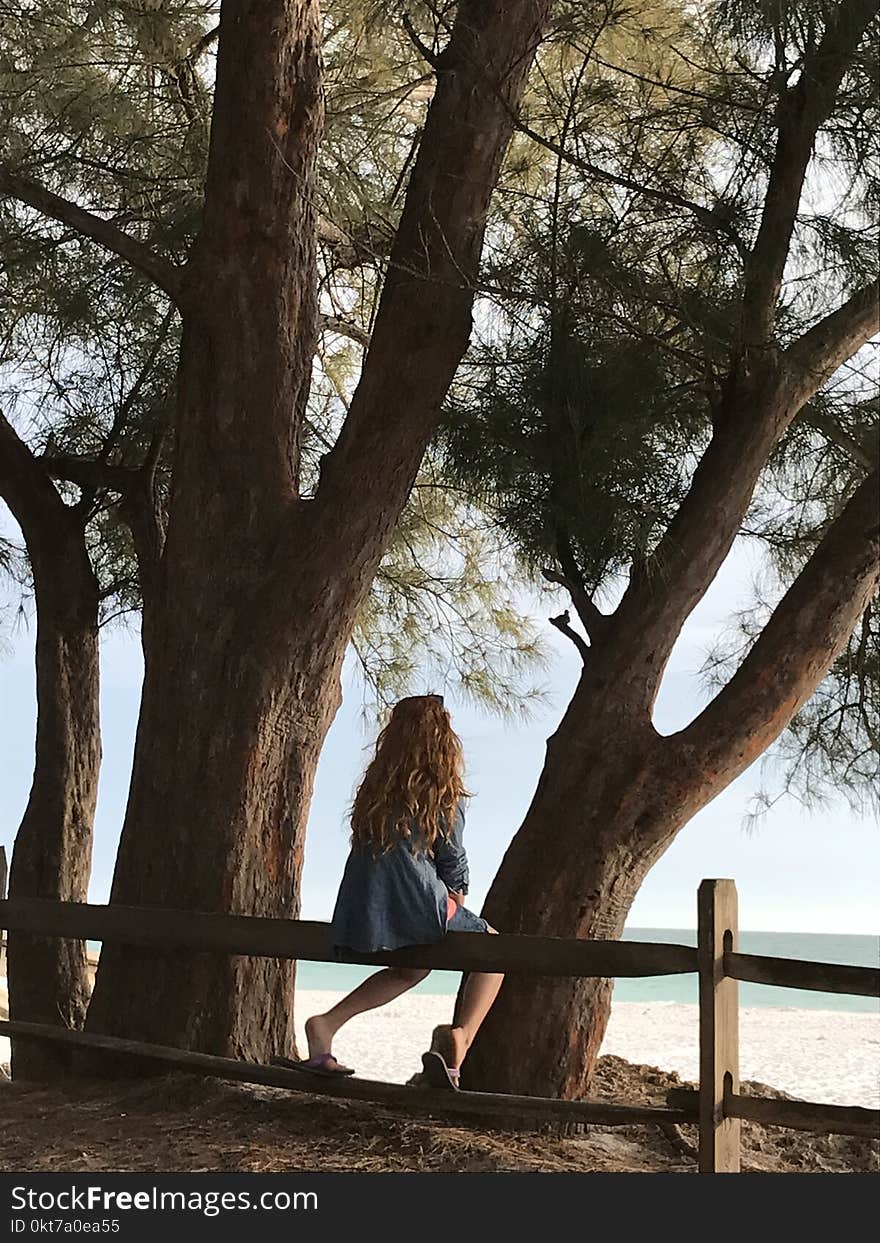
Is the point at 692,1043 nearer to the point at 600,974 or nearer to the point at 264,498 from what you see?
the point at 264,498

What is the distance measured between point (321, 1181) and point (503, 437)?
2538 millimetres

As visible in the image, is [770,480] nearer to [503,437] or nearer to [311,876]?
[503,437]

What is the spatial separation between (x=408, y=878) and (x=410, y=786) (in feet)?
0.85

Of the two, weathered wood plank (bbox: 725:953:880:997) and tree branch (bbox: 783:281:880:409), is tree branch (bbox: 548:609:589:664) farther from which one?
weathered wood plank (bbox: 725:953:880:997)

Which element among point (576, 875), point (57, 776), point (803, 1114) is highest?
point (57, 776)

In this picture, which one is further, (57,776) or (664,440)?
(57,776)

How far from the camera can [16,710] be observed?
2227 cm

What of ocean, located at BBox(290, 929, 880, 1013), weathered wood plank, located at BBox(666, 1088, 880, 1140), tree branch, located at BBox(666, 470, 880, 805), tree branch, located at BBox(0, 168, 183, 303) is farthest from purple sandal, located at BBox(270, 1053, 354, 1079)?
ocean, located at BBox(290, 929, 880, 1013)

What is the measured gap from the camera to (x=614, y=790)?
4.79 metres

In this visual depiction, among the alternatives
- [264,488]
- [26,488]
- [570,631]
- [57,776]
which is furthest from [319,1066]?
[26,488]

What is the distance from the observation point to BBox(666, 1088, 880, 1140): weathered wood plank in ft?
11.6

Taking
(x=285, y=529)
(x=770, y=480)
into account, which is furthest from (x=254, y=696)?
(x=770, y=480)

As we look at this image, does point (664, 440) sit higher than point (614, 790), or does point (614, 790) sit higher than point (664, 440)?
point (664, 440)

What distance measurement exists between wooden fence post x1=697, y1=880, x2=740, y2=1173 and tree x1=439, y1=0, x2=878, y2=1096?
103 cm
